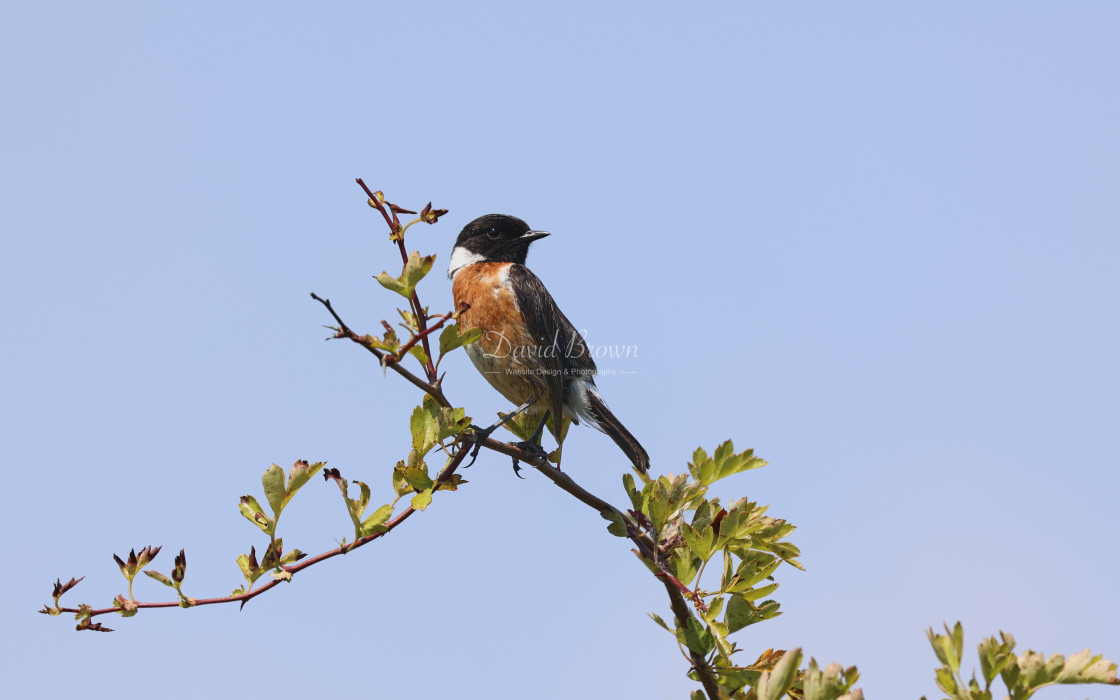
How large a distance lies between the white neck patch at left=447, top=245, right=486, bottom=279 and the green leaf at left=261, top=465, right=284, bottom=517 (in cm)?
381

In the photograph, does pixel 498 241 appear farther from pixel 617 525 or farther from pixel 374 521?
pixel 374 521

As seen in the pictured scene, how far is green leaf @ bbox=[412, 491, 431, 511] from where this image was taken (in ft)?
8.57

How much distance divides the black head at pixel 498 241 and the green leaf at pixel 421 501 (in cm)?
381

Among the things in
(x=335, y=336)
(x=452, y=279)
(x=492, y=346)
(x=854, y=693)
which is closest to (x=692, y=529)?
(x=854, y=693)

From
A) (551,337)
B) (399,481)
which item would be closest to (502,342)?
(551,337)

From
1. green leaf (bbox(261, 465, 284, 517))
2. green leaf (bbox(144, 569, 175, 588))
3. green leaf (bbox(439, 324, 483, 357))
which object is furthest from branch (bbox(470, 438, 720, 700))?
green leaf (bbox(144, 569, 175, 588))

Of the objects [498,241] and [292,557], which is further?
[498,241]

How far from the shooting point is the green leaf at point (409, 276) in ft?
8.47

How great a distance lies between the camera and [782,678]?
212 cm

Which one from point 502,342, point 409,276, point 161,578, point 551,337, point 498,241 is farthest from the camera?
point 498,241

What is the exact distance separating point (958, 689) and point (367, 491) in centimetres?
159

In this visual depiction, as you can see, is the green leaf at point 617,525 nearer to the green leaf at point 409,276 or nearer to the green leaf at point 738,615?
the green leaf at point 738,615

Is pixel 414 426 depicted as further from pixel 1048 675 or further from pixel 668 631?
pixel 1048 675

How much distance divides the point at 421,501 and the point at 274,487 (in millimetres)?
408
